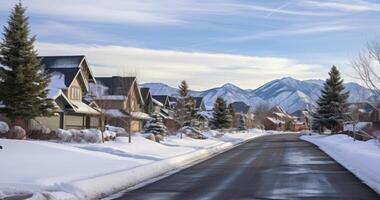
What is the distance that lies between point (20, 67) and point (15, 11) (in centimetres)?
395

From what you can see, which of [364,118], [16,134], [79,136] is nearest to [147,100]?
[364,118]

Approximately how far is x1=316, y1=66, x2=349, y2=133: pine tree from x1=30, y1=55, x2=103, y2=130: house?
31.2 meters

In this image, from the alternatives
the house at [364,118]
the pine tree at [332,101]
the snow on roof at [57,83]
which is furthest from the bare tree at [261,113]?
the snow on roof at [57,83]

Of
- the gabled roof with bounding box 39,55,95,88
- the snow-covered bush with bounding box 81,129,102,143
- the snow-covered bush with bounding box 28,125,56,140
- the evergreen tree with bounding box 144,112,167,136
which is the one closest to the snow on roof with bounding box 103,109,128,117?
the gabled roof with bounding box 39,55,95,88

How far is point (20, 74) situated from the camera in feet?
120

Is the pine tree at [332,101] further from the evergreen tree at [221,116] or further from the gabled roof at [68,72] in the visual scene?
the gabled roof at [68,72]

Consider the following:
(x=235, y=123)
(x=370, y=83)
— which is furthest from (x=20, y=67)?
(x=235, y=123)

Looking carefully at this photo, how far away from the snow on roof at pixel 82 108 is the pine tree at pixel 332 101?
33.0m

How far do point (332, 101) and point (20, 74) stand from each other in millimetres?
46928

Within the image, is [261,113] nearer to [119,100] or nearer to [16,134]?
[119,100]

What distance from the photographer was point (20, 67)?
36625 mm

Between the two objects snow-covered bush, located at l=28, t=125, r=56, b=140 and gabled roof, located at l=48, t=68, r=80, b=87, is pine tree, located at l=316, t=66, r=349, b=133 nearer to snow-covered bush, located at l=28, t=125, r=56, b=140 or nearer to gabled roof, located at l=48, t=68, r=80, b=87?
gabled roof, located at l=48, t=68, r=80, b=87

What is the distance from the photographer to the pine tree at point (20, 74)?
1453 inches

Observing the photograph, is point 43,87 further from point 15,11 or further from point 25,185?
point 25,185
